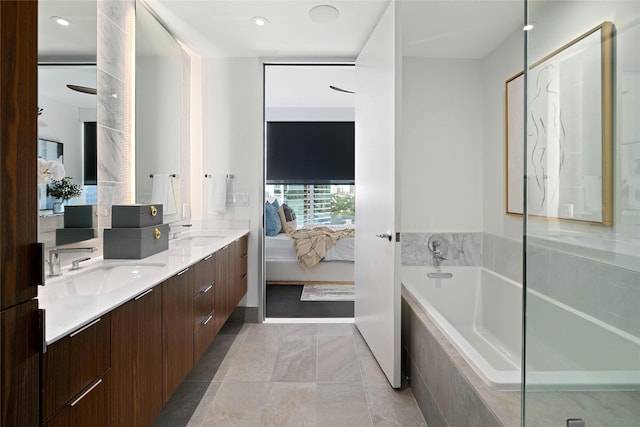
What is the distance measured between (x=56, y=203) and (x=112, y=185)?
46 cm

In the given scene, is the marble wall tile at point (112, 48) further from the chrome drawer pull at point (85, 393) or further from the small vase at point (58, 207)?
the chrome drawer pull at point (85, 393)

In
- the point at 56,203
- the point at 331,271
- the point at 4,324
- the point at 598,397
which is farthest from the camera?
the point at 331,271

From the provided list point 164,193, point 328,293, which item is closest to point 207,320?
point 164,193

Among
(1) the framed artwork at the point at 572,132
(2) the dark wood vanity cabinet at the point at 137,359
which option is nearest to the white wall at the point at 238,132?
(2) the dark wood vanity cabinet at the point at 137,359

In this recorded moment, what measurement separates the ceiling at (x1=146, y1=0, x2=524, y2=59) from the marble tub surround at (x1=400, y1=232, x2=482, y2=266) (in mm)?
1473

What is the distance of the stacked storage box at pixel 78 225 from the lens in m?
1.67

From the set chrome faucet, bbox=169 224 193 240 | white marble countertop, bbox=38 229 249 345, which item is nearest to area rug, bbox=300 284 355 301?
chrome faucet, bbox=169 224 193 240

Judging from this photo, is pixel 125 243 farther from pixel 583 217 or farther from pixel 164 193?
pixel 583 217

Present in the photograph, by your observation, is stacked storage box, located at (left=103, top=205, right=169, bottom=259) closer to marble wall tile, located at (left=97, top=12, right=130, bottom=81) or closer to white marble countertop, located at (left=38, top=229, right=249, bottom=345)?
white marble countertop, located at (left=38, top=229, right=249, bottom=345)

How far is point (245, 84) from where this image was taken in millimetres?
3295

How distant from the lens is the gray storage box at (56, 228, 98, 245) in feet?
5.37

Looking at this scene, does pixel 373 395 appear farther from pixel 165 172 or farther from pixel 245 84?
pixel 245 84

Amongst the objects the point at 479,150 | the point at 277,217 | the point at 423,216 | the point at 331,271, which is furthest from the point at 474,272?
the point at 277,217

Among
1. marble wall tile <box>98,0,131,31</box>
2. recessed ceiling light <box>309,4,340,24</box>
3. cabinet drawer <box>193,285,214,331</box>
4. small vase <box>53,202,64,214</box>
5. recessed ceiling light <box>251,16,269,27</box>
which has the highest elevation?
recessed ceiling light <box>251,16,269,27</box>
